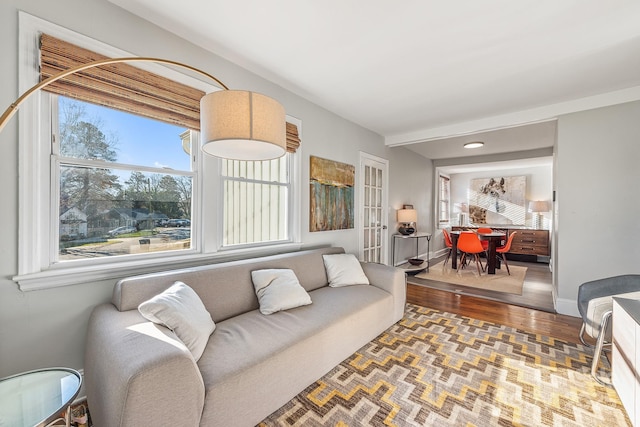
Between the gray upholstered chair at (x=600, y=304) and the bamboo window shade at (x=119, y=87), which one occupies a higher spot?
the bamboo window shade at (x=119, y=87)

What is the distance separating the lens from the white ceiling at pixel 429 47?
68.9 inches

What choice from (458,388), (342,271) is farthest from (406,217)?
(458,388)

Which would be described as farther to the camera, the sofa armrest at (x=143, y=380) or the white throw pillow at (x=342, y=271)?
the white throw pillow at (x=342, y=271)

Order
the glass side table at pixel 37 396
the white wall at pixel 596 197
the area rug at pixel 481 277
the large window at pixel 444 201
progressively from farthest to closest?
1. the large window at pixel 444 201
2. the area rug at pixel 481 277
3. the white wall at pixel 596 197
4. the glass side table at pixel 37 396

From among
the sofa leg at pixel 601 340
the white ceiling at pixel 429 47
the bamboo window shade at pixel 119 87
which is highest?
the white ceiling at pixel 429 47

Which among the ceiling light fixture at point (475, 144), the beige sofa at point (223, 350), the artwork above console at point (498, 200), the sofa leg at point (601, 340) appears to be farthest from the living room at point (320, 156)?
the artwork above console at point (498, 200)

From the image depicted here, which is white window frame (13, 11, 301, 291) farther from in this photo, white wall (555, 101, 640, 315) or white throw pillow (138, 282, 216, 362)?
white wall (555, 101, 640, 315)

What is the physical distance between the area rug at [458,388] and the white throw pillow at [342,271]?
59 cm

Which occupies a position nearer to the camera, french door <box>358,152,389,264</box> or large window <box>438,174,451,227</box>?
french door <box>358,152,389,264</box>

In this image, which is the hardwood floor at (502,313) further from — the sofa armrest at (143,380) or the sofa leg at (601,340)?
the sofa armrest at (143,380)

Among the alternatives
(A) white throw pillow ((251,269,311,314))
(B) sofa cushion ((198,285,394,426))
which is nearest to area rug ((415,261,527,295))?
(B) sofa cushion ((198,285,394,426))

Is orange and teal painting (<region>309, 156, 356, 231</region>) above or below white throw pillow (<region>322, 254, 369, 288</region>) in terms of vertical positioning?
above

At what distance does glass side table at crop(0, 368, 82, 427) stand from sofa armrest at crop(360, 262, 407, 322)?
2.36 metres

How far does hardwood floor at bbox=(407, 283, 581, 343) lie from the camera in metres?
2.66
